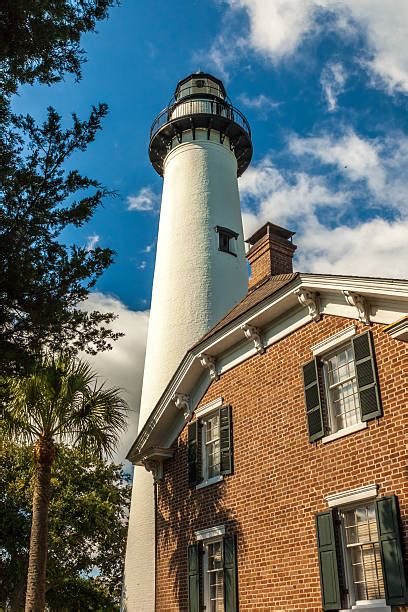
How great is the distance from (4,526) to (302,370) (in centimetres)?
1667

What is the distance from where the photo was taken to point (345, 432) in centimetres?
1078

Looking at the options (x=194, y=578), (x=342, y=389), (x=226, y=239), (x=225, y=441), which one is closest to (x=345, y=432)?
(x=342, y=389)

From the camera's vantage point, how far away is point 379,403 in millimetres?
10289

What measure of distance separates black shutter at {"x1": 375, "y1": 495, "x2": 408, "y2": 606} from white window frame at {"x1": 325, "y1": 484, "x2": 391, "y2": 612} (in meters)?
0.29

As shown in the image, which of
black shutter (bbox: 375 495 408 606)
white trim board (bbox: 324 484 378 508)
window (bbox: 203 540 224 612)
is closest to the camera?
black shutter (bbox: 375 495 408 606)

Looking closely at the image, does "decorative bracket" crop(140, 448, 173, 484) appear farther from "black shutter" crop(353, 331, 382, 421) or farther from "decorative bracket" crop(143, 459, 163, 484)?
"black shutter" crop(353, 331, 382, 421)

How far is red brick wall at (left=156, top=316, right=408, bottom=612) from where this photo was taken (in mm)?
10195

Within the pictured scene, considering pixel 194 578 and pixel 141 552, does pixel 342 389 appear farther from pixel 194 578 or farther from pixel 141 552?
pixel 141 552

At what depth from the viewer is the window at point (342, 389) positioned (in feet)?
34.7

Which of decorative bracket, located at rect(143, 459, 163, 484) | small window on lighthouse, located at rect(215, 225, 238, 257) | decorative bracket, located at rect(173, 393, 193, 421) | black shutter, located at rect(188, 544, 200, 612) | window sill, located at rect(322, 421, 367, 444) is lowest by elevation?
black shutter, located at rect(188, 544, 200, 612)

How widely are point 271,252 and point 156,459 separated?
6.01 m

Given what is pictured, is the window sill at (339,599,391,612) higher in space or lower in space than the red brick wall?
lower

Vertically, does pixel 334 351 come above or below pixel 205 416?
above

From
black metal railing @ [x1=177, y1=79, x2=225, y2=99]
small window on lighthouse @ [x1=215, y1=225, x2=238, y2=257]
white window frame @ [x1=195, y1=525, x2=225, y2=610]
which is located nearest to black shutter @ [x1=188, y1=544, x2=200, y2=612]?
white window frame @ [x1=195, y1=525, x2=225, y2=610]
